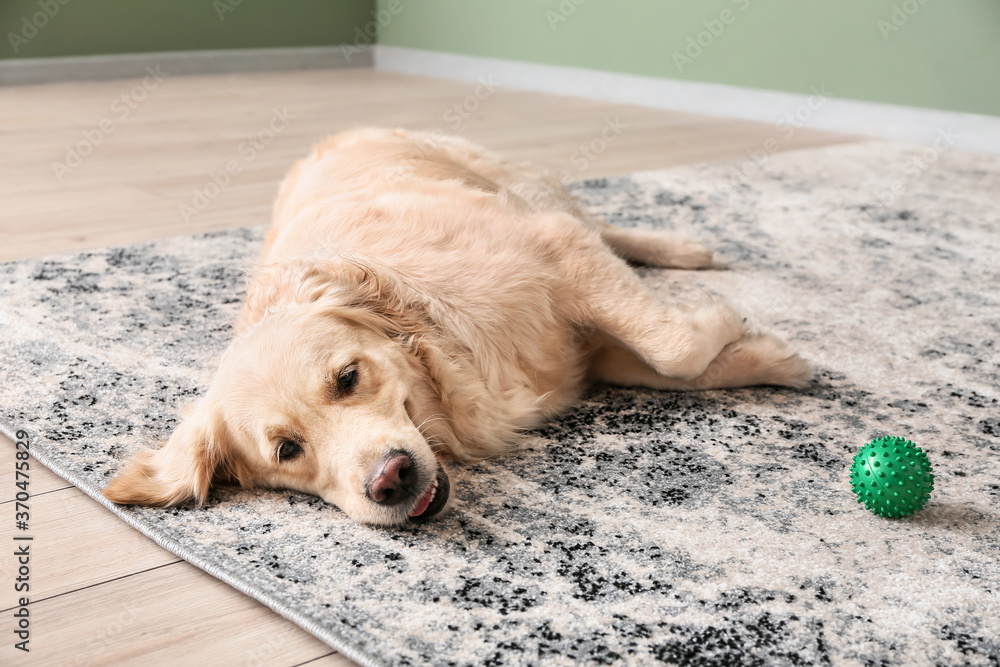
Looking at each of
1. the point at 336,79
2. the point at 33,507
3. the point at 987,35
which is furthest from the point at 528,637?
the point at 336,79

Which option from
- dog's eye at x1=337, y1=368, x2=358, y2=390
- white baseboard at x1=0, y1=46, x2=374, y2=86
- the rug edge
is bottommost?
the rug edge

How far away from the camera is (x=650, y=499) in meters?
1.63

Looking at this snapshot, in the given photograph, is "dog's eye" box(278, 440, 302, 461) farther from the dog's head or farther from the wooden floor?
the wooden floor

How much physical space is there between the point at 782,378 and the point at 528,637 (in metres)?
1.02

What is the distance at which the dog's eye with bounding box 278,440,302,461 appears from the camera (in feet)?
5.28

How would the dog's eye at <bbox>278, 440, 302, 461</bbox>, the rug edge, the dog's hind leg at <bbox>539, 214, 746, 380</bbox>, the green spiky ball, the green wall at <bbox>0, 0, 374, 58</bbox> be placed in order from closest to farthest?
the rug edge
the green spiky ball
the dog's eye at <bbox>278, 440, 302, 461</bbox>
the dog's hind leg at <bbox>539, 214, 746, 380</bbox>
the green wall at <bbox>0, 0, 374, 58</bbox>

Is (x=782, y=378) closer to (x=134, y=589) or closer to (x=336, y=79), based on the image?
(x=134, y=589)

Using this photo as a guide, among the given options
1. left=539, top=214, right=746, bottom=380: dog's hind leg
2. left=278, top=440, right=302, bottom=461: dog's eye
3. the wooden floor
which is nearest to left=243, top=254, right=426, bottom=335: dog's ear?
left=278, top=440, right=302, bottom=461: dog's eye

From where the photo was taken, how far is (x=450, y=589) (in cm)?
140

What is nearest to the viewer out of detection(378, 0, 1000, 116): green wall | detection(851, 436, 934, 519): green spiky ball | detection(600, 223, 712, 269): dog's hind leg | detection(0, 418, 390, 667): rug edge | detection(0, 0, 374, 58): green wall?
detection(0, 418, 390, 667): rug edge

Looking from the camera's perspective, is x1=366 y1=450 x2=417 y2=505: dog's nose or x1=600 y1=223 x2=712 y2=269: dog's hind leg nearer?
x1=366 y1=450 x2=417 y2=505: dog's nose

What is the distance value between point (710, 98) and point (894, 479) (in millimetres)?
4628

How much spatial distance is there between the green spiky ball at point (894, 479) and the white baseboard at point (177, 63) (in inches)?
269

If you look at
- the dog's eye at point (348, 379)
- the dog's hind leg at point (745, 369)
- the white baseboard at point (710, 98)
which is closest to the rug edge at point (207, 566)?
the dog's eye at point (348, 379)
